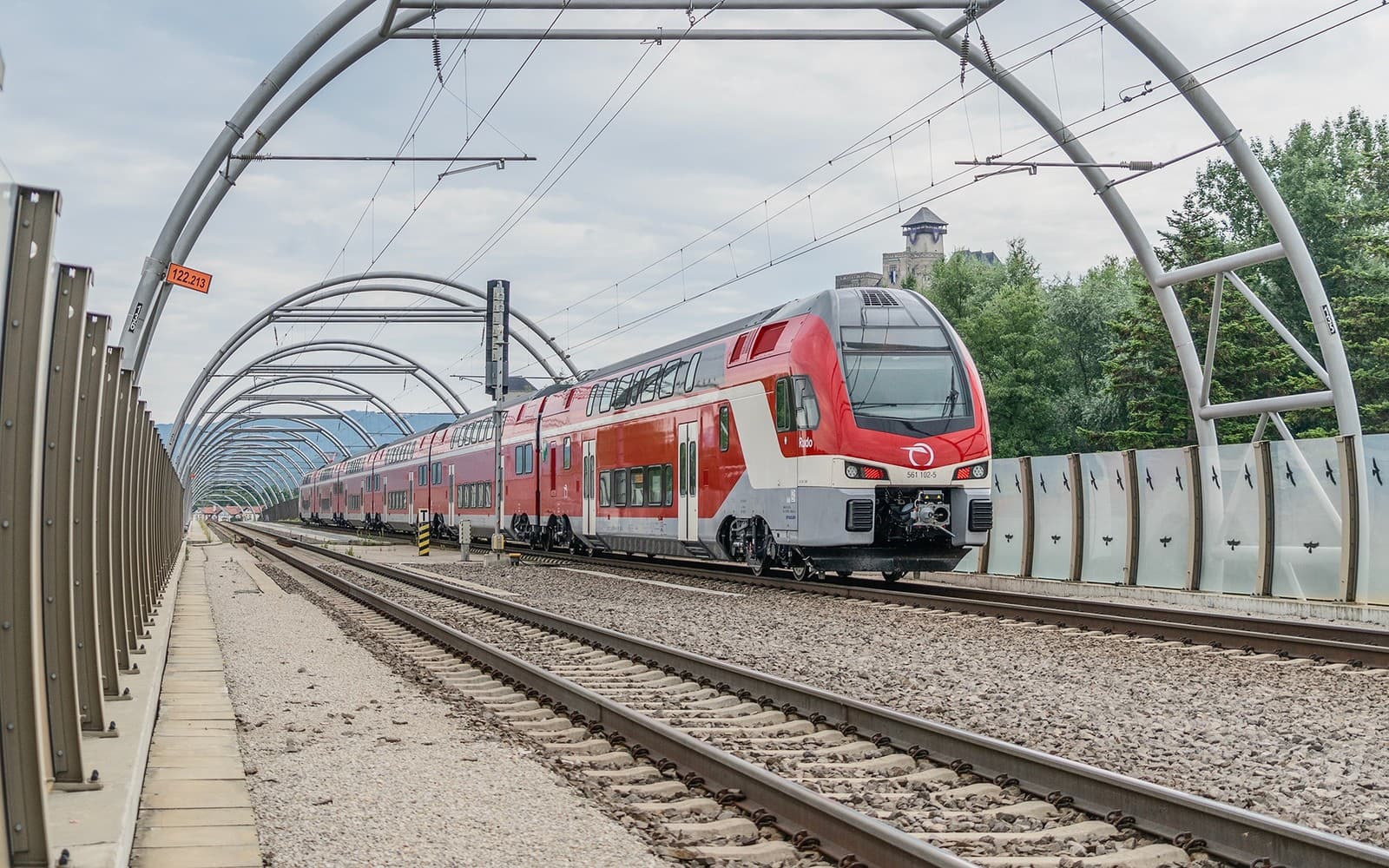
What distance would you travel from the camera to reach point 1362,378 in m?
48.9

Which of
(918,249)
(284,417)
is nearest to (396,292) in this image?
(284,417)

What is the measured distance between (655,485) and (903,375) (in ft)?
23.4

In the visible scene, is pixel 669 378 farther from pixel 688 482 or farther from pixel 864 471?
pixel 864 471

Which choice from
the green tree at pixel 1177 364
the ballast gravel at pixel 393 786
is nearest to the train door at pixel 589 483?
the ballast gravel at pixel 393 786

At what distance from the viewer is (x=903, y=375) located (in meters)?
18.0

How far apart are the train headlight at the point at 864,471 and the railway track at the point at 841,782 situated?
21.3ft

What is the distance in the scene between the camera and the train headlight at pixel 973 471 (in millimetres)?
18000

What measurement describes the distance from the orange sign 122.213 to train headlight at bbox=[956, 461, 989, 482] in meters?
12.3

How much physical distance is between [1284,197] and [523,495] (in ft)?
145

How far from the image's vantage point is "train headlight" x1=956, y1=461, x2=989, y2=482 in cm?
1800

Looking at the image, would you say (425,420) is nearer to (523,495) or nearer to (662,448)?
(523,495)

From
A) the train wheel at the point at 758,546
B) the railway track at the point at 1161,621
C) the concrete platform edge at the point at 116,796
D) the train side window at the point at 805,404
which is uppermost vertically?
the train side window at the point at 805,404

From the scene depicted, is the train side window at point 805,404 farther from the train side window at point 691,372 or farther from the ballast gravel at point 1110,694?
the train side window at point 691,372

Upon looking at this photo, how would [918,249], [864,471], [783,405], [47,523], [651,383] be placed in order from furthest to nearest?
[918,249] < [651,383] < [783,405] < [864,471] < [47,523]
